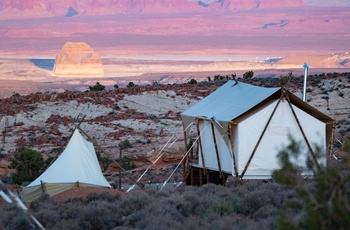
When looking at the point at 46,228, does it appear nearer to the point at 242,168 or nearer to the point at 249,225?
the point at 249,225

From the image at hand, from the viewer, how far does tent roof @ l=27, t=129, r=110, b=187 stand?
54.0 feet

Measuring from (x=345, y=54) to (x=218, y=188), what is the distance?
109 m

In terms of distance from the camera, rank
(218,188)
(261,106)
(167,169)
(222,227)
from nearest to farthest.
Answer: (222,227)
(218,188)
(261,106)
(167,169)

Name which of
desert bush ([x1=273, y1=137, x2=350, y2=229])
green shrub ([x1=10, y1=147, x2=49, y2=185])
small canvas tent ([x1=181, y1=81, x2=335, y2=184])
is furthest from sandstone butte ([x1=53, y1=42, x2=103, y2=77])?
desert bush ([x1=273, y1=137, x2=350, y2=229])

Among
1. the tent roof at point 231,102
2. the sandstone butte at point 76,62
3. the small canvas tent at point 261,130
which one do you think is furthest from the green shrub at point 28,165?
the sandstone butte at point 76,62

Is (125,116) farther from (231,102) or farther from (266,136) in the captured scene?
(266,136)

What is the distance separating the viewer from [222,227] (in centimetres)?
918

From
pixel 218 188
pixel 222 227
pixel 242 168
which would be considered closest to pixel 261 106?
pixel 242 168

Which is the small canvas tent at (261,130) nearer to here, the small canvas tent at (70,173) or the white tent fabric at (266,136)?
the white tent fabric at (266,136)

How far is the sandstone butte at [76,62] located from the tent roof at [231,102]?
11508cm

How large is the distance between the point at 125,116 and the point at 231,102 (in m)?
18.5

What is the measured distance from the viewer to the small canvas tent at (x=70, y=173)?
16.2 metres

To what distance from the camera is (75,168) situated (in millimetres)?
16766

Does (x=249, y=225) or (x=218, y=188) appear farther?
(x=218, y=188)
